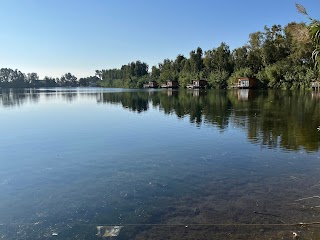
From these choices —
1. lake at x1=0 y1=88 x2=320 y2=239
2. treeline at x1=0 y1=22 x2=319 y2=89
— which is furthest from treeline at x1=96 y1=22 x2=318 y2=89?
lake at x1=0 y1=88 x2=320 y2=239

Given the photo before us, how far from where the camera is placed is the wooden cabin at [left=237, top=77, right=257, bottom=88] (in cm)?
9981

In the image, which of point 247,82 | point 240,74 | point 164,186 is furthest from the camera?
point 240,74

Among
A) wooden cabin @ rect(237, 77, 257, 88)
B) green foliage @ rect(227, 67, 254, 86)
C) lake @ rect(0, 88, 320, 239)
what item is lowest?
lake @ rect(0, 88, 320, 239)

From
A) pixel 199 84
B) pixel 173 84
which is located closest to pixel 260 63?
pixel 199 84

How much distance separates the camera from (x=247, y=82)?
327 feet

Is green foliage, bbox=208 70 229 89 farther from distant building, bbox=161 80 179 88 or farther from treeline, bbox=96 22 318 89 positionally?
distant building, bbox=161 80 179 88

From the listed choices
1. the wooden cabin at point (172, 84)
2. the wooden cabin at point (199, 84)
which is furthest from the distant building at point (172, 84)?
the wooden cabin at point (199, 84)

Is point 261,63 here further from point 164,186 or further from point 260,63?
point 164,186

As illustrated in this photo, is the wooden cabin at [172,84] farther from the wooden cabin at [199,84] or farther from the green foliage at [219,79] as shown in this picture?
the green foliage at [219,79]

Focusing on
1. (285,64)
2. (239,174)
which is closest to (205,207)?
(239,174)

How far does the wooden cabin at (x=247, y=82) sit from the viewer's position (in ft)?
327

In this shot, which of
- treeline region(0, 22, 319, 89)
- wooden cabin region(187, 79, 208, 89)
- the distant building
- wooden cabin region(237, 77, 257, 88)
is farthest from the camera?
the distant building

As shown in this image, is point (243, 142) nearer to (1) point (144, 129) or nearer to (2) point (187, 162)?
(2) point (187, 162)

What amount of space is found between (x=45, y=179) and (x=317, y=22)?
10.8 metres
